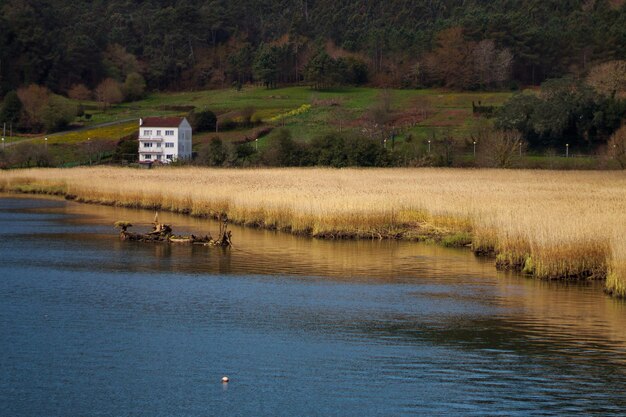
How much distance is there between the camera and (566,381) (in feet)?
63.0

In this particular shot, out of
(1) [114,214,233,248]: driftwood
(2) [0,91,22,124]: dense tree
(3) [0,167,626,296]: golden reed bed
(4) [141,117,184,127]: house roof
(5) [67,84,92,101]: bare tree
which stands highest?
(5) [67,84,92,101]: bare tree

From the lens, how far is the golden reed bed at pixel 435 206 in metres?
29.6

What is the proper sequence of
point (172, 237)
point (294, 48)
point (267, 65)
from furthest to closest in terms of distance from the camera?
point (294, 48)
point (267, 65)
point (172, 237)

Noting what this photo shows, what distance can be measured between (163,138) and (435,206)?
78.1 meters

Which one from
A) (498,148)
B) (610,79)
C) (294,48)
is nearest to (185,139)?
(498,148)

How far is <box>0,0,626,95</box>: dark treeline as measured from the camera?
14712 centimetres

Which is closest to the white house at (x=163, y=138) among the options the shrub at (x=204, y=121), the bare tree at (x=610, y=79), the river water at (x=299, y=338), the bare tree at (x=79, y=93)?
the shrub at (x=204, y=121)

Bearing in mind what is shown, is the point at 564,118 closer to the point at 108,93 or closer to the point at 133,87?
the point at 108,93

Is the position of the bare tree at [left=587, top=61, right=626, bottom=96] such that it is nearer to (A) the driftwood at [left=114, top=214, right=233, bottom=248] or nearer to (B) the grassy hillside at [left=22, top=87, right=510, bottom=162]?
(B) the grassy hillside at [left=22, top=87, right=510, bottom=162]

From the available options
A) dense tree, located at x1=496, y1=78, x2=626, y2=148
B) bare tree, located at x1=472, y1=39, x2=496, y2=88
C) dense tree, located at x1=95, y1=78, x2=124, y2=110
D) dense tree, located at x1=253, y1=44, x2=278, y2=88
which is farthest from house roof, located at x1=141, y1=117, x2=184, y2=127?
bare tree, located at x1=472, y1=39, x2=496, y2=88

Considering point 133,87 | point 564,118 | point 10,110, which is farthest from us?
point 133,87

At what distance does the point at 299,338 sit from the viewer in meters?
22.5

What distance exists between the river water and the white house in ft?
269

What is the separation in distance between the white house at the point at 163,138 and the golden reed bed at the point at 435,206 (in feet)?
140
